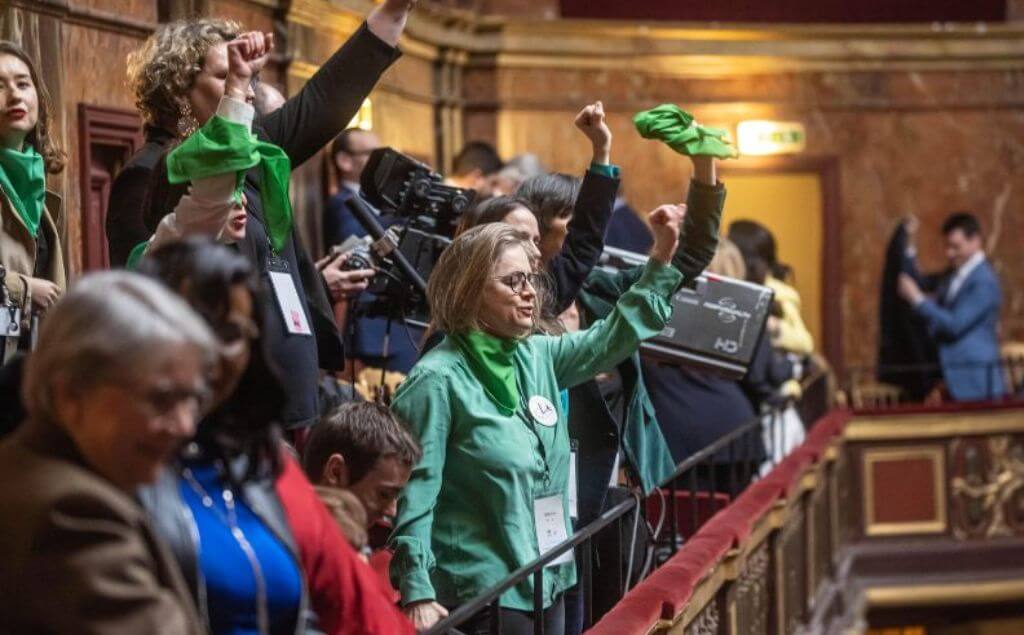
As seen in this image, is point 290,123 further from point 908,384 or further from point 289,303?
point 908,384

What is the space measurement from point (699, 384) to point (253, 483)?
15.0 ft

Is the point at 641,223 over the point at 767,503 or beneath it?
over

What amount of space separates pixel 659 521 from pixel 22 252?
2.41 meters

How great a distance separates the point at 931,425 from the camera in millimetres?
11469

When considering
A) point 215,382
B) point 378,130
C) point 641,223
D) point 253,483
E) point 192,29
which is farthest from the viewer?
point 378,130

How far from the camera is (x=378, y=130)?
30.6ft

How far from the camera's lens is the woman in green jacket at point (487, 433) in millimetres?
3984

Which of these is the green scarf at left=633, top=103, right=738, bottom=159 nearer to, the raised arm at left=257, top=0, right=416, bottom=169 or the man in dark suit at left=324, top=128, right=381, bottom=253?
the raised arm at left=257, top=0, right=416, bottom=169

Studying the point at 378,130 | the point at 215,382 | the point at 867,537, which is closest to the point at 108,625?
the point at 215,382

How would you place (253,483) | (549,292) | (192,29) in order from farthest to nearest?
(549,292) < (192,29) < (253,483)

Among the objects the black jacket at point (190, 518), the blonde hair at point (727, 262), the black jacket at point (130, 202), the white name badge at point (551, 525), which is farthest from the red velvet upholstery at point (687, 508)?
the black jacket at point (190, 518)

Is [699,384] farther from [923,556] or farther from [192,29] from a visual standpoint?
[923,556]

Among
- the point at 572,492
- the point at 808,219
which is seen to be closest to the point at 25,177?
the point at 572,492

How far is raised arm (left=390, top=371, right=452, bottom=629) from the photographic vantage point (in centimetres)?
367
